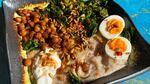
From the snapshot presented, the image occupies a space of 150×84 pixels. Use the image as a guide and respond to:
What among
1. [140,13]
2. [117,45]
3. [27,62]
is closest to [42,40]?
[27,62]

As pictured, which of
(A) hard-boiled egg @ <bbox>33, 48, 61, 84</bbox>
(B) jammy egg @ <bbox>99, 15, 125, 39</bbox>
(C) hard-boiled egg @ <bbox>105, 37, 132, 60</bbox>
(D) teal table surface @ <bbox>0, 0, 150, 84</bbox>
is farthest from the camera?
(D) teal table surface @ <bbox>0, 0, 150, 84</bbox>

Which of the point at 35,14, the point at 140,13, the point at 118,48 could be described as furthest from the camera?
the point at 140,13

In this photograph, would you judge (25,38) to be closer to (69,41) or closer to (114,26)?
(69,41)

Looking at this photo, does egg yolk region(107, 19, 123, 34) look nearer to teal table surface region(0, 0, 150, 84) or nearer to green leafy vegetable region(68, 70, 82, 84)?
teal table surface region(0, 0, 150, 84)

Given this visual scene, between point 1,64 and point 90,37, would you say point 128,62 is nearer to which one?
point 90,37

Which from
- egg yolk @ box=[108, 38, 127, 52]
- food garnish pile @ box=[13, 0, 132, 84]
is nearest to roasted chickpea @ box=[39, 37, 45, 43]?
food garnish pile @ box=[13, 0, 132, 84]

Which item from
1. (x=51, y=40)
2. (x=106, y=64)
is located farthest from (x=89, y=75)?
(x=51, y=40)

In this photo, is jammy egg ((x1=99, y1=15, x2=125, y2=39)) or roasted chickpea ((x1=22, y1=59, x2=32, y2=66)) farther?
jammy egg ((x1=99, y1=15, x2=125, y2=39))

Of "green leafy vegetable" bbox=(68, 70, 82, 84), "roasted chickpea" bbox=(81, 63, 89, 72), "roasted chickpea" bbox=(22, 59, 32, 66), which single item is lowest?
"green leafy vegetable" bbox=(68, 70, 82, 84)
